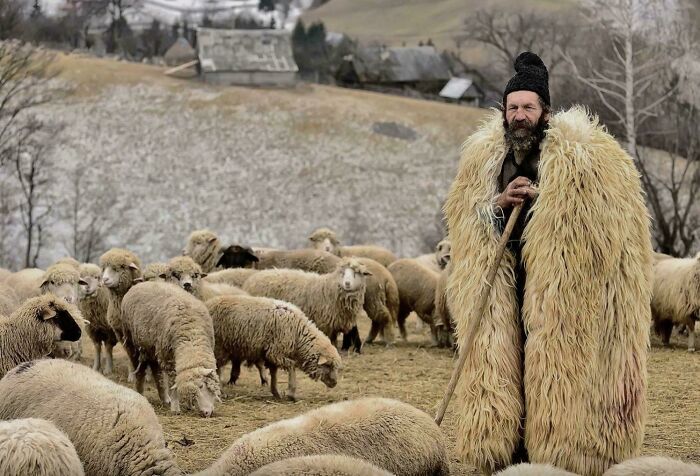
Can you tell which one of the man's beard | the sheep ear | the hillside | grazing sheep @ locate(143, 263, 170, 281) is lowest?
the hillside

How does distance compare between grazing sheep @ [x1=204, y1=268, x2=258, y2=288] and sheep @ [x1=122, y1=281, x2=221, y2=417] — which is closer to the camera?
sheep @ [x1=122, y1=281, x2=221, y2=417]

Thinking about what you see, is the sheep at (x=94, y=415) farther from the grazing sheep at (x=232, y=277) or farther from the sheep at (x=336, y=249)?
the sheep at (x=336, y=249)

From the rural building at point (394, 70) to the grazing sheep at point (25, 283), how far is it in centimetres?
5010

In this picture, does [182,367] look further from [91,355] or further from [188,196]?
[188,196]

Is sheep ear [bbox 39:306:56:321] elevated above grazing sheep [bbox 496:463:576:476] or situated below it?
above

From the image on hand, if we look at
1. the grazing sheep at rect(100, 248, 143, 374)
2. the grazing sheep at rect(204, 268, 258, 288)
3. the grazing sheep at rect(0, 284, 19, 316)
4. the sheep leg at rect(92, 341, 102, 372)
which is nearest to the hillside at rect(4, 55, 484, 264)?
the grazing sheep at rect(204, 268, 258, 288)

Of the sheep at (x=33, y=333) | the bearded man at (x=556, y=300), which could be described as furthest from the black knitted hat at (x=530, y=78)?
the sheep at (x=33, y=333)

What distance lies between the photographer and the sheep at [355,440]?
660 centimetres

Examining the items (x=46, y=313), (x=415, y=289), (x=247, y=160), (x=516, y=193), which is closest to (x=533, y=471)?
(x=516, y=193)

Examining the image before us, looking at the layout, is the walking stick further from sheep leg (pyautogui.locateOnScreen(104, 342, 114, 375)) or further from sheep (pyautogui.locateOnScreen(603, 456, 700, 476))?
sheep leg (pyautogui.locateOnScreen(104, 342, 114, 375))

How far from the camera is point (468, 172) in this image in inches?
277

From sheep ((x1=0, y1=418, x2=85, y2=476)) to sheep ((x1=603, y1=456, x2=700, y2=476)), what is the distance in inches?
125

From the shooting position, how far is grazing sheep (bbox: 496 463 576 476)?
5.93 m

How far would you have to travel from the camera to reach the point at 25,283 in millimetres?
13875
